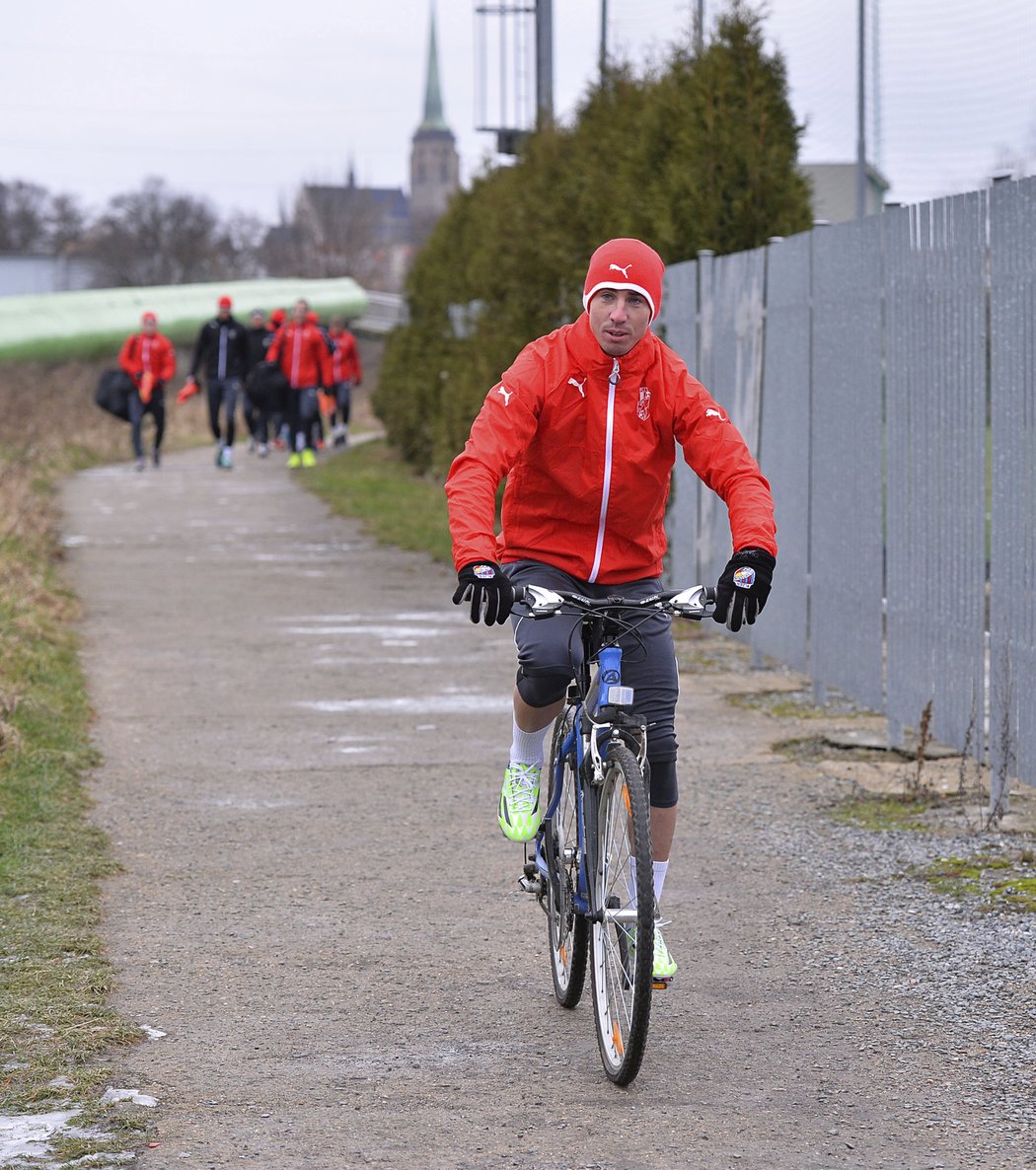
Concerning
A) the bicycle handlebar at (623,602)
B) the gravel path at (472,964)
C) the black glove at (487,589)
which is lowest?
the gravel path at (472,964)

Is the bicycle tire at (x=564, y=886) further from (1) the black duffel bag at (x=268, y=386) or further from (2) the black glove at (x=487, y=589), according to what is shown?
(1) the black duffel bag at (x=268, y=386)

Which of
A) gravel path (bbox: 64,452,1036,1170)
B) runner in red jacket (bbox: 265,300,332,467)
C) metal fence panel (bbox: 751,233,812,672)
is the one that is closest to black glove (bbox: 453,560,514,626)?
gravel path (bbox: 64,452,1036,1170)

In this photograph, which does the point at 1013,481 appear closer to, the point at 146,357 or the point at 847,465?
the point at 847,465

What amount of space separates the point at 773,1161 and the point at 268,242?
82.8 m

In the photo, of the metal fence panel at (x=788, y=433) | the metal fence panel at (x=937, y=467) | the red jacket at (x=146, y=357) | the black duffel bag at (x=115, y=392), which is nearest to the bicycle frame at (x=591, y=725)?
the metal fence panel at (x=937, y=467)

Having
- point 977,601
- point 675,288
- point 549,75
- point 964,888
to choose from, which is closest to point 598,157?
point 675,288

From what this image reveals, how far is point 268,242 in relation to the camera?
84938mm

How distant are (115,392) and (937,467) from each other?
1916cm

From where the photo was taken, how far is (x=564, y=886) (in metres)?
5.23

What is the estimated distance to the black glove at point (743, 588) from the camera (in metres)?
4.66

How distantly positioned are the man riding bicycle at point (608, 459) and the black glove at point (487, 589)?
10.5 inches

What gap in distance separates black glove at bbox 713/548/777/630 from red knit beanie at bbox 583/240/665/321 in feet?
2.40

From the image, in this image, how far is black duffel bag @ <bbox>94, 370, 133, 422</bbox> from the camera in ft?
84.3

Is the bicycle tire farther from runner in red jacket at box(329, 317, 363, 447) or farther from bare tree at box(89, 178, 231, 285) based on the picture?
bare tree at box(89, 178, 231, 285)
